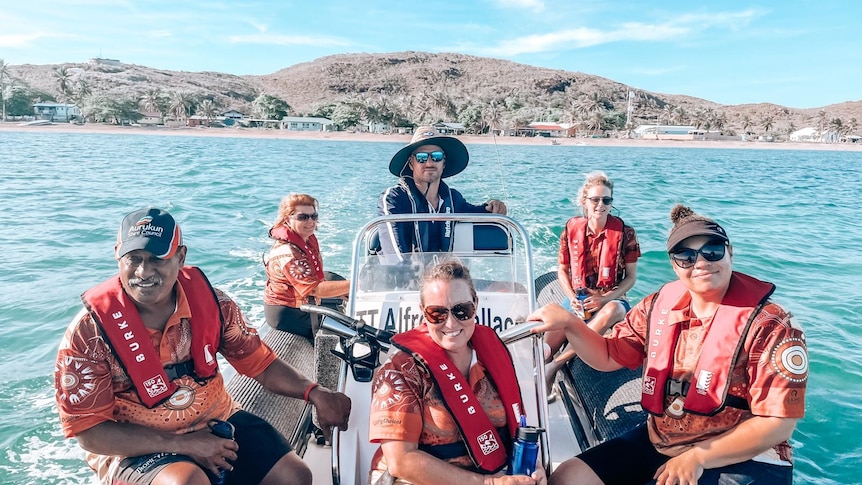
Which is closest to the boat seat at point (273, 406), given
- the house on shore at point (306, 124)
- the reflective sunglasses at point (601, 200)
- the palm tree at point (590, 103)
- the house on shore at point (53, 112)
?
the reflective sunglasses at point (601, 200)

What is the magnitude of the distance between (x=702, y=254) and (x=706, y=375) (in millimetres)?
438

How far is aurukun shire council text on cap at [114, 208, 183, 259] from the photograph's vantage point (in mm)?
2086

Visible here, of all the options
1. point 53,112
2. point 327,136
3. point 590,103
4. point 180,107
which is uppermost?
point 590,103

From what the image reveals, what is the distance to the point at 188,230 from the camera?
11898 mm

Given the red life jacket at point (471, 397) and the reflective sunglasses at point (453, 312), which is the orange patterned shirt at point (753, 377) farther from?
the reflective sunglasses at point (453, 312)

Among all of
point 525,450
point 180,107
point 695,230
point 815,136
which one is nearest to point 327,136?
point 180,107

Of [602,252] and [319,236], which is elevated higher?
[602,252]

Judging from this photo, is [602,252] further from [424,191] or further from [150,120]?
[150,120]

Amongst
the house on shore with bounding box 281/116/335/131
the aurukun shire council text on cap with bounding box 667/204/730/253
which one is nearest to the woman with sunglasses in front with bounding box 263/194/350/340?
the aurukun shire council text on cap with bounding box 667/204/730/253

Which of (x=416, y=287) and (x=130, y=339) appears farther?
(x=416, y=287)

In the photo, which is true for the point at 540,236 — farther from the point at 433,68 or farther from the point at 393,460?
the point at 433,68

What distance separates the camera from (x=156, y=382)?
212 cm

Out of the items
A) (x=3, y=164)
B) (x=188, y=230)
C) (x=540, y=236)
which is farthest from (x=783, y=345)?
(x=3, y=164)

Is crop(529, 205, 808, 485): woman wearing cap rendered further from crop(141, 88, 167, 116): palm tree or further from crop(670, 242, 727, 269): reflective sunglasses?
crop(141, 88, 167, 116): palm tree
